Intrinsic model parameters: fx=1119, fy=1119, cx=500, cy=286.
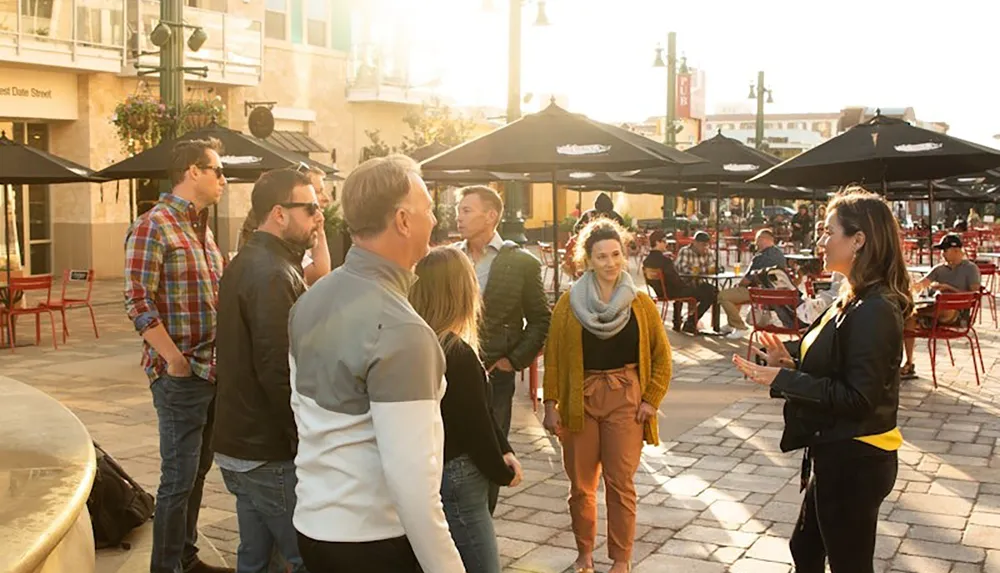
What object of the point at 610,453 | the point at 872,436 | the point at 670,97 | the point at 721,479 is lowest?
the point at 721,479

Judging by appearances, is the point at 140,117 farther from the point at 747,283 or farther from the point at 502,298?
the point at 502,298

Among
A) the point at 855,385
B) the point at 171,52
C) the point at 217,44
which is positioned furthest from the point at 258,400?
the point at 217,44

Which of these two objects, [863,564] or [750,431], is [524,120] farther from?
[863,564]

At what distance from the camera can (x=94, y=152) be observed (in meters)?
24.5

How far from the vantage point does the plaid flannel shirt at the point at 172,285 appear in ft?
15.1

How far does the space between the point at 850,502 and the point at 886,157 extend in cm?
748

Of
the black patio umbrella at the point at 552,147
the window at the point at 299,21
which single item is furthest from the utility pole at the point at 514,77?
the window at the point at 299,21

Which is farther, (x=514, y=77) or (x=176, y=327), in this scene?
(x=514, y=77)

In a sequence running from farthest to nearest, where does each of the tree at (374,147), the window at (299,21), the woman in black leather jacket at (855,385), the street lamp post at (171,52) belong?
the tree at (374,147) → the window at (299,21) → the street lamp post at (171,52) → the woman in black leather jacket at (855,385)

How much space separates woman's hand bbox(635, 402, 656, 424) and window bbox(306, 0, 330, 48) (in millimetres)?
28304

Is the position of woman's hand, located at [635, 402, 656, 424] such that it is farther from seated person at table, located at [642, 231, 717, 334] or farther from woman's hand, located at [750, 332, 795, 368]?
seated person at table, located at [642, 231, 717, 334]

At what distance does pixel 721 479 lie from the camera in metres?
7.11

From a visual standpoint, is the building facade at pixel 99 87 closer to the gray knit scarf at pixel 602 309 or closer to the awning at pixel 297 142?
the awning at pixel 297 142

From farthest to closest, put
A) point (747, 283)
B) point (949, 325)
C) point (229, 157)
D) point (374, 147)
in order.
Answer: point (374, 147), point (747, 283), point (229, 157), point (949, 325)
